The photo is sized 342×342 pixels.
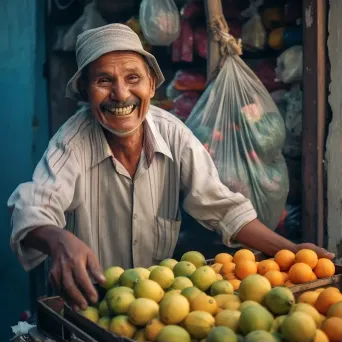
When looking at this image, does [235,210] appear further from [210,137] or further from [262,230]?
[210,137]

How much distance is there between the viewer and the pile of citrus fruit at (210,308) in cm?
164

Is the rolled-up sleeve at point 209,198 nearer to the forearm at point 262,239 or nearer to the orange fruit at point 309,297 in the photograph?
the forearm at point 262,239

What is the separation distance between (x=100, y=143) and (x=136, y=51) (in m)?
0.40

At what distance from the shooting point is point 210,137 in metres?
3.52

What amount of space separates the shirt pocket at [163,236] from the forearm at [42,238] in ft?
2.29

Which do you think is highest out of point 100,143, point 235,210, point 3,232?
point 100,143

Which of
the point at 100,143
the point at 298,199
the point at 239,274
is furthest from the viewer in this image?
the point at 298,199

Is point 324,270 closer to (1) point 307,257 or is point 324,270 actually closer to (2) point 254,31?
(1) point 307,257

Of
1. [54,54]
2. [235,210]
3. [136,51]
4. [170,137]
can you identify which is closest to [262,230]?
[235,210]

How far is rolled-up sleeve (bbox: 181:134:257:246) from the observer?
8.35ft

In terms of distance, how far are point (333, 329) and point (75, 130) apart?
1383mm

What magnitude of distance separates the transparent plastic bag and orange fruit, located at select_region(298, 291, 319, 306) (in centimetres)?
154

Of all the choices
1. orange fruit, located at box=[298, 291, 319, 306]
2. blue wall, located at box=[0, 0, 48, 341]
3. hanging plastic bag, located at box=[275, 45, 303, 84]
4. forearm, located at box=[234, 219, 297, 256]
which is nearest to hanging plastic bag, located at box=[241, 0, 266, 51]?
hanging plastic bag, located at box=[275, 45, 303, 84]

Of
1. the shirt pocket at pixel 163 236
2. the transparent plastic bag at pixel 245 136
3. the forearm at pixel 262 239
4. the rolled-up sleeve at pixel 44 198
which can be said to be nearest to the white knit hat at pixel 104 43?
the rolled-up sleeve at pixel 44 198
